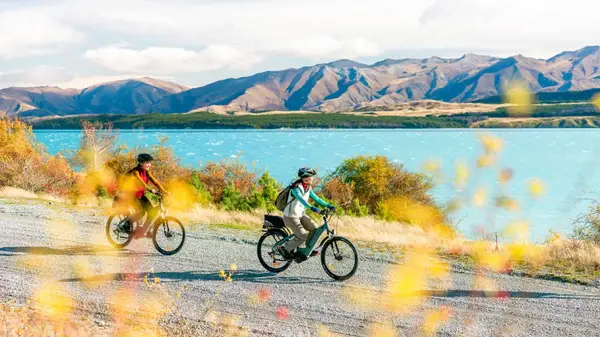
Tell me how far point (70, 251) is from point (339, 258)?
6.19 m

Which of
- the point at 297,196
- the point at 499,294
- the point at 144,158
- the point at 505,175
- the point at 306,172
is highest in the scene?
the point at 505,175

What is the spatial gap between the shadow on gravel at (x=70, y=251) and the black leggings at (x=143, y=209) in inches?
30.9

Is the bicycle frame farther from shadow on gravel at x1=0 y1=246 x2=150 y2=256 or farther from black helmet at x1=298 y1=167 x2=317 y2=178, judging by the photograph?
shadow on gravel at x1=0 y1=246 x2=150 y2=256

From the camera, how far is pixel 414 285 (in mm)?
10195

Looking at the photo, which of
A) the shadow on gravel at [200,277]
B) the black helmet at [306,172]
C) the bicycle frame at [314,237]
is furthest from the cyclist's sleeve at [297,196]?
the shadow on gravel at [200,277]

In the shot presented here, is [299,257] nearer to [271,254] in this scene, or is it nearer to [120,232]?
[271,254]

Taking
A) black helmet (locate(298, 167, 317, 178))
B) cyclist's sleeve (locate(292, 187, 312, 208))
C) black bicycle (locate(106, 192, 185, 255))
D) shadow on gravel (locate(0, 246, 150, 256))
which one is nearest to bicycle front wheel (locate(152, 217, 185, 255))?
black bicycle (locate(106, 192, 185, 255))

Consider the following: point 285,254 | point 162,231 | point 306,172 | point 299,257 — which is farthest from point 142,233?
point 306,172

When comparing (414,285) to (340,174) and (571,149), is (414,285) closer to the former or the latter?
(340,174)

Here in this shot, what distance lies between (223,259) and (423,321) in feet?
17.5

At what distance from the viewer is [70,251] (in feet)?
41.9

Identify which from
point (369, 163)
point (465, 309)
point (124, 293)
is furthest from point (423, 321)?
point (369, 163)

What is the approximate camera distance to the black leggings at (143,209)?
1262 centimetres

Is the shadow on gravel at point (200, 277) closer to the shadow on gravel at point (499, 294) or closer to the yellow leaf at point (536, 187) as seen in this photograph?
the shadow on gravel at point (499, 294)
